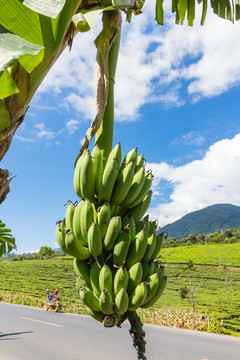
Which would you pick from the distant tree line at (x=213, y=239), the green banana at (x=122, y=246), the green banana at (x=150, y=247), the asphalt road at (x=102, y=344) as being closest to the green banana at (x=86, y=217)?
the green banana at (x=122, y=246)

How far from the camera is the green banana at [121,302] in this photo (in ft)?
3.25

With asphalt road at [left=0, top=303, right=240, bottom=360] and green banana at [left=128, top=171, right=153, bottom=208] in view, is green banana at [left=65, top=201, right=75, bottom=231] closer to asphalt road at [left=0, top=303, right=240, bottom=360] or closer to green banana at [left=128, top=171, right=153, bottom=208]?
green banana at [left=128, top=171, right=153, bottom=208]

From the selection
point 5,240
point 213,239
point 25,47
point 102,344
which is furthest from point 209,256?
point 25,47

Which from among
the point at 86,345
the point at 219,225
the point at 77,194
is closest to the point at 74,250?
the point at 77,194

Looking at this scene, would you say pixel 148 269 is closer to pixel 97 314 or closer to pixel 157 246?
pixel 157 246

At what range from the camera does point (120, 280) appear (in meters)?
1.03

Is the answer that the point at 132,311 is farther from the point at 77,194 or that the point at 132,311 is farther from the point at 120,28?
the point at 120,28

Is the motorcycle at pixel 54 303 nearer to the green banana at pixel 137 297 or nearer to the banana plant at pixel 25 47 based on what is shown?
the green banana at pixel 137 297

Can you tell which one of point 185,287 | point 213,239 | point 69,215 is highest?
point 213,239

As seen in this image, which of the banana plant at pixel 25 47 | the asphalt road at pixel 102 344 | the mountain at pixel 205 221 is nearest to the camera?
the banana plant at pixel 25 47

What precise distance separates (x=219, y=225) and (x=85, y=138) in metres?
96.8

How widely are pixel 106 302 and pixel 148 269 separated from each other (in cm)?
20

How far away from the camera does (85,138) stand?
1017 millimetres

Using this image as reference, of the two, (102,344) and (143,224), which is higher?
(143,224)
